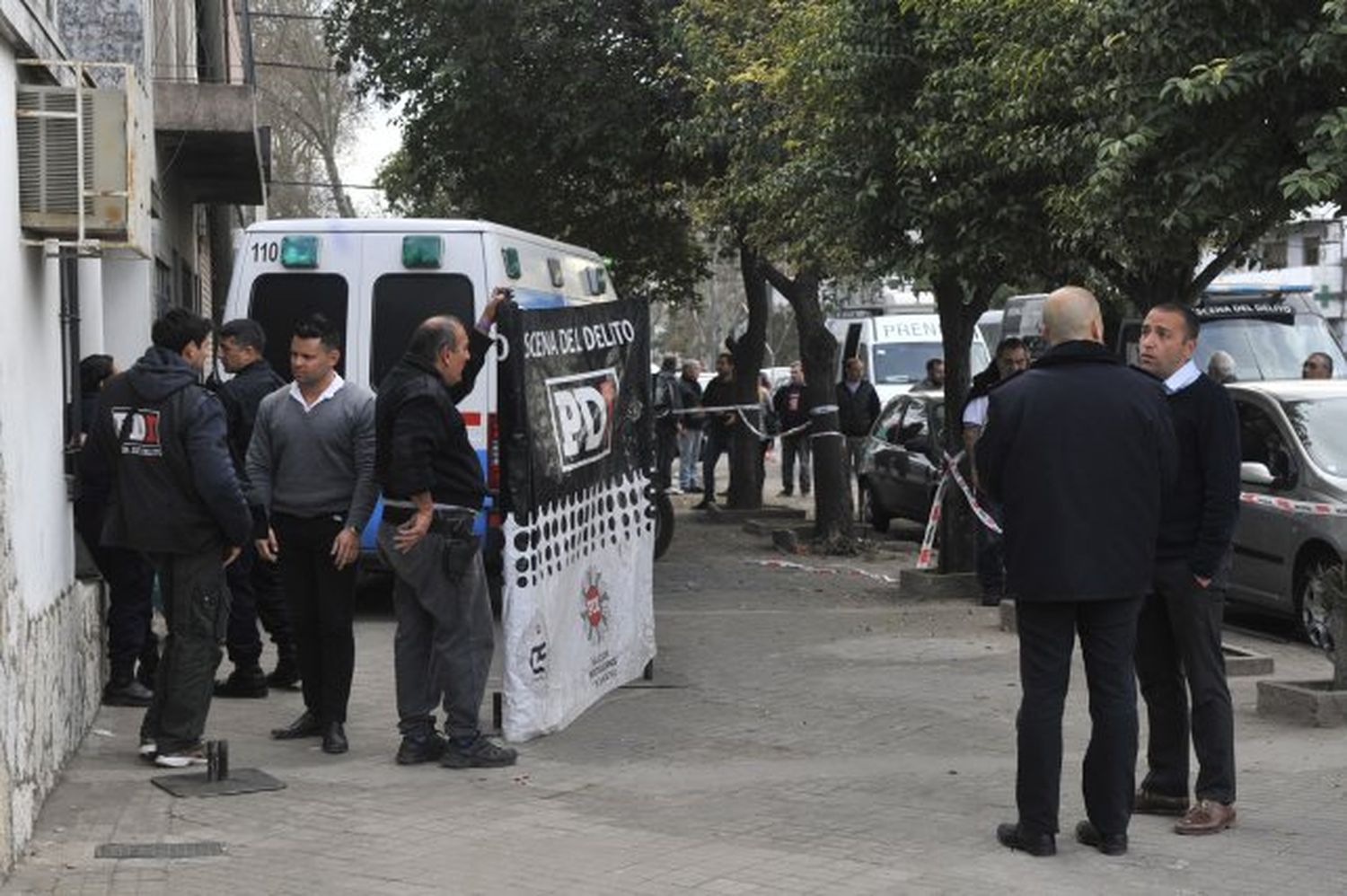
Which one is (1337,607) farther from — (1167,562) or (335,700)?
(335,700)

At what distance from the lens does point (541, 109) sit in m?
20.8

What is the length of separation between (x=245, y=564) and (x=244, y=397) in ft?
3.16

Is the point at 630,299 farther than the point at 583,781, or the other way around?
the point at 630,299

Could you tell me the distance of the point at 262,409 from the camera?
28.2 ft

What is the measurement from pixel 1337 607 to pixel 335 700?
4.68 m

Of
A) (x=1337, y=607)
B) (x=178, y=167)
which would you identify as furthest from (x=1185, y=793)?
(x=178, y=167)

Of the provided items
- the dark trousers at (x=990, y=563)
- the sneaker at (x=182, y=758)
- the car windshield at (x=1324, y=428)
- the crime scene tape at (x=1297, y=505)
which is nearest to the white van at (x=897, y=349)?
the dark trousers at (x=990, y=563)

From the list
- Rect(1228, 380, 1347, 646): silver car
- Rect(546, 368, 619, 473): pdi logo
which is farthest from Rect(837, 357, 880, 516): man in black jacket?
Rect(546, 368, 619, 473): pdi logo

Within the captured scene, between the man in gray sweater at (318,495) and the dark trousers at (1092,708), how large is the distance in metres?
3.09

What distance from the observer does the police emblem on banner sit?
27.5 feet

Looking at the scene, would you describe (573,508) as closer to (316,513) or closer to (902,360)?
(316,513)

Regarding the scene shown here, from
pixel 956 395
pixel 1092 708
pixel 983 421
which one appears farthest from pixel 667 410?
pixel 1092 708

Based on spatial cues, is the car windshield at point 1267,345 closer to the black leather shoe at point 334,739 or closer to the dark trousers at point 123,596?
the dark trousers at point 123,596

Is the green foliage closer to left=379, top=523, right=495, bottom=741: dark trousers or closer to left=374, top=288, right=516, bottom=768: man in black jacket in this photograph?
left=374, top=288, right=516, bottom=768: man in black jacket
